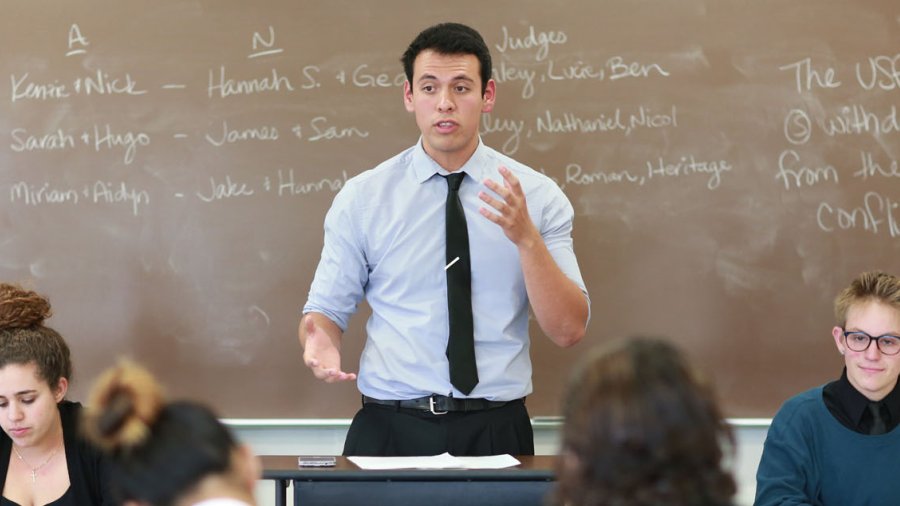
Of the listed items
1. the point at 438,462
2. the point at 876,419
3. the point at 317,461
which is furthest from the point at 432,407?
the point at 876,419

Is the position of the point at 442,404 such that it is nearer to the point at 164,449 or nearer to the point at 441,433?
the point at 441,433

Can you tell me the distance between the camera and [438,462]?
2.56 meters

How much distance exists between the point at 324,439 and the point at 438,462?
4.12 feet

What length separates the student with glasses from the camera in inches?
98.0

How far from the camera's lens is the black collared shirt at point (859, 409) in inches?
99.1

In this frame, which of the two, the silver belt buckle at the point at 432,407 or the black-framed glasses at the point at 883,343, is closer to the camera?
the black-framed glasses at the point at 883,343

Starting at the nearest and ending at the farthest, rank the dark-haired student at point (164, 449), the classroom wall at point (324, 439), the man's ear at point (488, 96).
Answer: the dark-haired student at point (164, 449) < the man's ear at point (488, 96) < the classroom wall at point (324, 439)

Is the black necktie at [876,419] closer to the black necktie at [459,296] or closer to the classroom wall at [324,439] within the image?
the black necktie at [459,296]

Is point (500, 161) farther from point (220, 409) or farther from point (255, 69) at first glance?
point (220, 409)

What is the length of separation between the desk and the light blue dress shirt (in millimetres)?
373

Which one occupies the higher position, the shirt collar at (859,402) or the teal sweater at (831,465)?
the shirt collar at (859,402)

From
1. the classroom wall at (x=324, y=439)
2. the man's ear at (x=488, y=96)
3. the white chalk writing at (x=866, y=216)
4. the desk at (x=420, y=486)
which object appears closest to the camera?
the desk at (x=420, y=486)

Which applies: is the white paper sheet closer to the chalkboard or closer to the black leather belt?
the black leather belt

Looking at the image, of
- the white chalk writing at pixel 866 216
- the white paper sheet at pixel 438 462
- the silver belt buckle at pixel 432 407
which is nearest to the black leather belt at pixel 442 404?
the silver belt buckle at pixel 432 407
